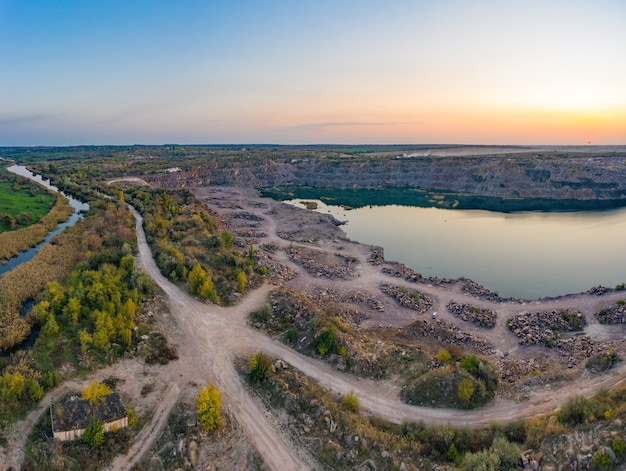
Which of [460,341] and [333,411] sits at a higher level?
[333,411]

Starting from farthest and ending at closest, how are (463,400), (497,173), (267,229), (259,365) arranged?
(497,173) < (267,229) < (259,365) < (463,400)

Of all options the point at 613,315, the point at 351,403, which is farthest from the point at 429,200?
the point at 351,403

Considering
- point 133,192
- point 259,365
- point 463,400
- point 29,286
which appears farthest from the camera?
point 133,192

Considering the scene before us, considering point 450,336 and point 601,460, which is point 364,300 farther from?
point 601,460

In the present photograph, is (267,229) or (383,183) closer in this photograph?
(267,229)

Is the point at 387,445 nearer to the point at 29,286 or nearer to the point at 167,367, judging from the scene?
the point at 167,367

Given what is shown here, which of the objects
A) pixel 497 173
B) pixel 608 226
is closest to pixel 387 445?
pixel 608 226

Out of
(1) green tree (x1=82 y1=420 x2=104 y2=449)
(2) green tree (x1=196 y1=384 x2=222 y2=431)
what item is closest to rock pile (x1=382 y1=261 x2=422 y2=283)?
(2) green tree (x1=196 y1=384 x2=222 y2=431)

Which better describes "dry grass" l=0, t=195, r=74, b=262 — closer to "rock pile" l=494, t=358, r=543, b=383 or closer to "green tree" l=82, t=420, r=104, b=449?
"green tree" l=82, t=420, r=104, b=449
